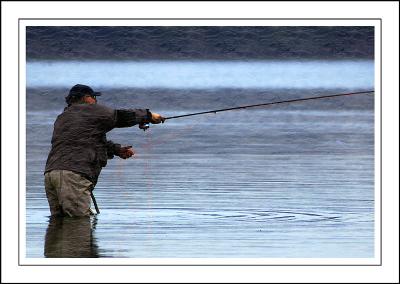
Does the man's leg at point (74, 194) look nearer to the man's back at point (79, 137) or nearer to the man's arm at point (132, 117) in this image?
the man's back at point (79, 137)

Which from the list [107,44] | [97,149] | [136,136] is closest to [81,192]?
[97,149]

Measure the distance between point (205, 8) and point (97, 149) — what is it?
160cm

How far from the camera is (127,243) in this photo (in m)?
11.5

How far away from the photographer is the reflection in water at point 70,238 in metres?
11.0

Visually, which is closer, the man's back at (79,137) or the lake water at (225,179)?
the lake water at (225,179)

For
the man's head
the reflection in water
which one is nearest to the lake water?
the reflection in water

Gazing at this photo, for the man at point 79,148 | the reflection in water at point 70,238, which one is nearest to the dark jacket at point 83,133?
the man at point 79,148

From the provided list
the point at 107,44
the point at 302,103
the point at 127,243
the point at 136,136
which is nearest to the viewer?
the point at 127,243

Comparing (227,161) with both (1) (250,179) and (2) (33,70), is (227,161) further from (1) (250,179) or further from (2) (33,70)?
(2) (33,70)

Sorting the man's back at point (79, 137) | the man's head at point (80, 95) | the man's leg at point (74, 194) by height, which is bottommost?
the man's leg at point (74, 194)

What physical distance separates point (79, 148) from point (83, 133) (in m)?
0.14

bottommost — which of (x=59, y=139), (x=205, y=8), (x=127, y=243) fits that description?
(x=127, y=243)

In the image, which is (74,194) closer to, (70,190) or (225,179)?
(70,190)

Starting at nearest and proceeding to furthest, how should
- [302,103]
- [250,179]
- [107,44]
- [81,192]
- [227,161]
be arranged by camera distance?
[81,192]
[250,179]
[227,161]
[302,103]
[107,44]
